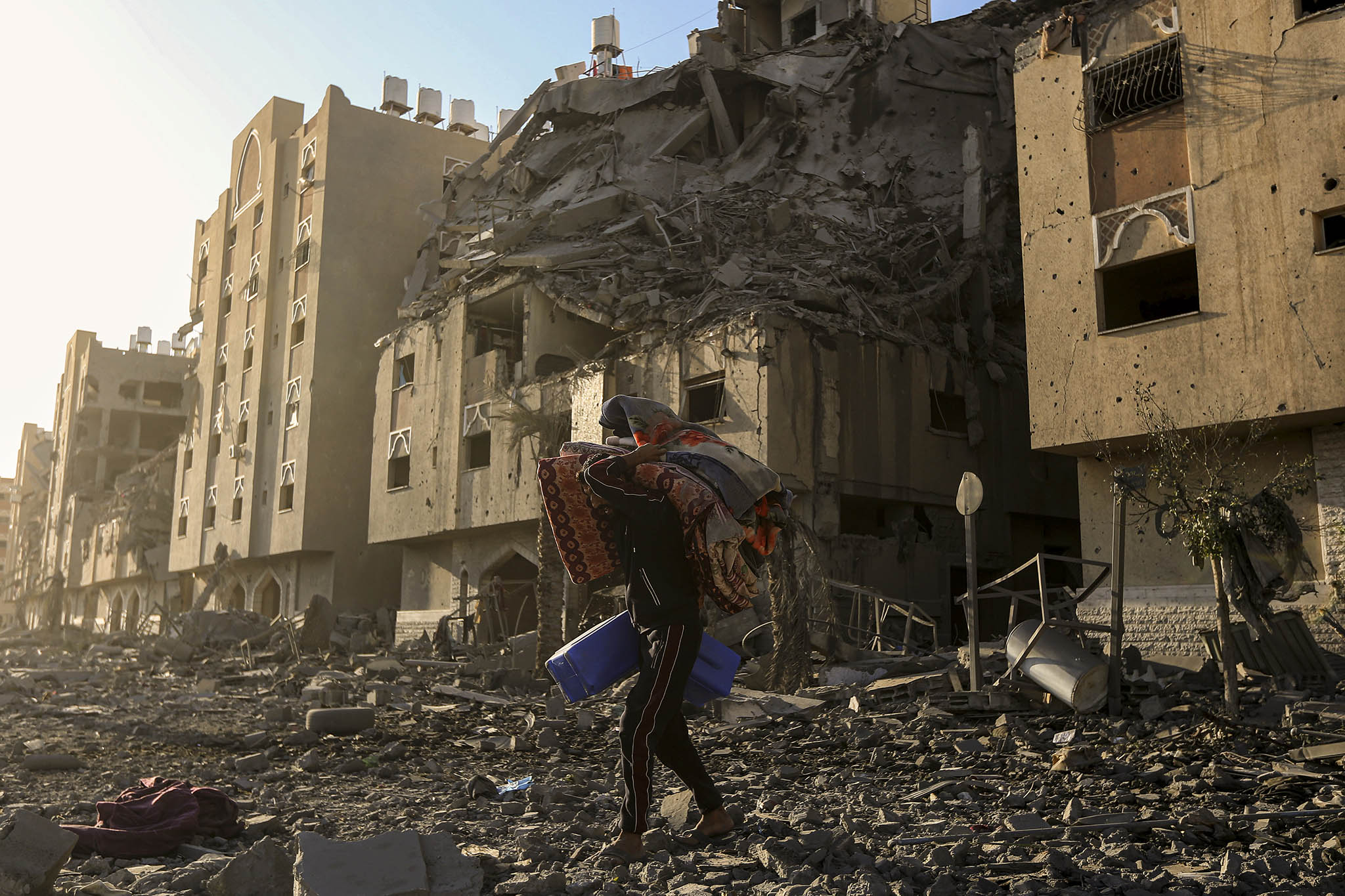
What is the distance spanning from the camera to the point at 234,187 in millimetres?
38938

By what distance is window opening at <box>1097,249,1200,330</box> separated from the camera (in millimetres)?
14703

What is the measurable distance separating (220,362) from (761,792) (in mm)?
35584

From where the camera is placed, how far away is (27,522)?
66.8 meters

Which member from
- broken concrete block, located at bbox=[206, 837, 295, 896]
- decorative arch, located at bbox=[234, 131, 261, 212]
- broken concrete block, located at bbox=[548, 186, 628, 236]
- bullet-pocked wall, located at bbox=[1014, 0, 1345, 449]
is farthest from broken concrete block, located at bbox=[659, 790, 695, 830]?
decorative arch, located at bbox=[234, 131, 261, 212]

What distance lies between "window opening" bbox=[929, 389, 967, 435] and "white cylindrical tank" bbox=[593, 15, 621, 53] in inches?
822

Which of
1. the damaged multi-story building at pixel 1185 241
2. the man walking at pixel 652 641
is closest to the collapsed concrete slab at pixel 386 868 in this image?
the man walking at pixel 652 641

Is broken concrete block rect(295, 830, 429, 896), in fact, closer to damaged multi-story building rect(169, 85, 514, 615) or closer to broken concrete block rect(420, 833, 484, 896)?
broken concrete block rect(420, 833, 484, 896)

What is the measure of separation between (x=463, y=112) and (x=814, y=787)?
3529cm

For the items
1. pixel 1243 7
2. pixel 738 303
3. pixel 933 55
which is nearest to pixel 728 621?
pixel 738 303

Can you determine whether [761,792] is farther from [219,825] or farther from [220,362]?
[220,362]

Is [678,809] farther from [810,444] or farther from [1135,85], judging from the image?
[810,444]

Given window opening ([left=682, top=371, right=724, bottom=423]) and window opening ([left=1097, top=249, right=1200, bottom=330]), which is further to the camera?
window opening ([left=682, top=371, right=724, bottom=423])

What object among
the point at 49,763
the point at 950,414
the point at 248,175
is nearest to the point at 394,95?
the point at 248,175

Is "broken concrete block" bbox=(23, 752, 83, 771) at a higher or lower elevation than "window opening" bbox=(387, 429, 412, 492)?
lower
